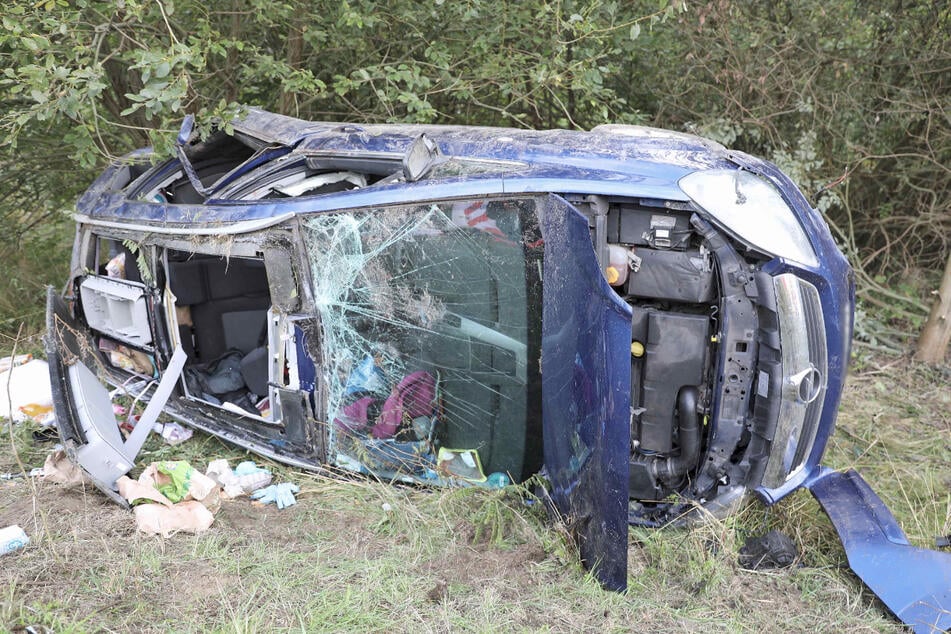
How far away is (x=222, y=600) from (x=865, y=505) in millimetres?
2486

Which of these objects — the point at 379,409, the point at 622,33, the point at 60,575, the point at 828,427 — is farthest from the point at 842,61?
the point at 60,575

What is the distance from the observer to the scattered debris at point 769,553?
9.29ft

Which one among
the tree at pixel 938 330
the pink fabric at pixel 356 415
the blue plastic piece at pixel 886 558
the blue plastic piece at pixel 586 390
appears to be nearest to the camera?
the blue plastic piece at pixel 586 390

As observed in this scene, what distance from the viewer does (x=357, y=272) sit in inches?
119

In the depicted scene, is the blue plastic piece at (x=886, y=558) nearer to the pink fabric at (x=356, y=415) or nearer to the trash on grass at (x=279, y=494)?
the pink fabric at (x=356, y=415)

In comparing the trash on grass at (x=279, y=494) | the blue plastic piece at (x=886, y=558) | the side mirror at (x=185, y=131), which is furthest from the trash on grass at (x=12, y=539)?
the blue plastic piece at (x=886, y=558)

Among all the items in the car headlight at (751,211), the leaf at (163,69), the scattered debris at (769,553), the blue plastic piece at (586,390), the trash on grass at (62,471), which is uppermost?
the leaf at (163,69)

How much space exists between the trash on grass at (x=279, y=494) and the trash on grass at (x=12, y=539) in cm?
90

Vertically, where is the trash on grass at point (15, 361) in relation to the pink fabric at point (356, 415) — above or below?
below

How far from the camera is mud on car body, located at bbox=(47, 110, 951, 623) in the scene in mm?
2602

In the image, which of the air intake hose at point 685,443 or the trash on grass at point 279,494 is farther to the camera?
the trash on grass at point 279,494

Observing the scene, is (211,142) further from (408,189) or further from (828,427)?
(828,427)

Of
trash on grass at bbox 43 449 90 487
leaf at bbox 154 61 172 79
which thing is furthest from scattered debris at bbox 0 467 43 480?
leaf at bbox 154 61 172 79

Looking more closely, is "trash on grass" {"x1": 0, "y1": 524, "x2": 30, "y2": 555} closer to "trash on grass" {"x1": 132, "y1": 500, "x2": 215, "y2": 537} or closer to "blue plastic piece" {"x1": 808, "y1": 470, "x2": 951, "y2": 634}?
"trash on grass" {"x1": 132, "y1": 500, "x2": 215, "y2": 537}
